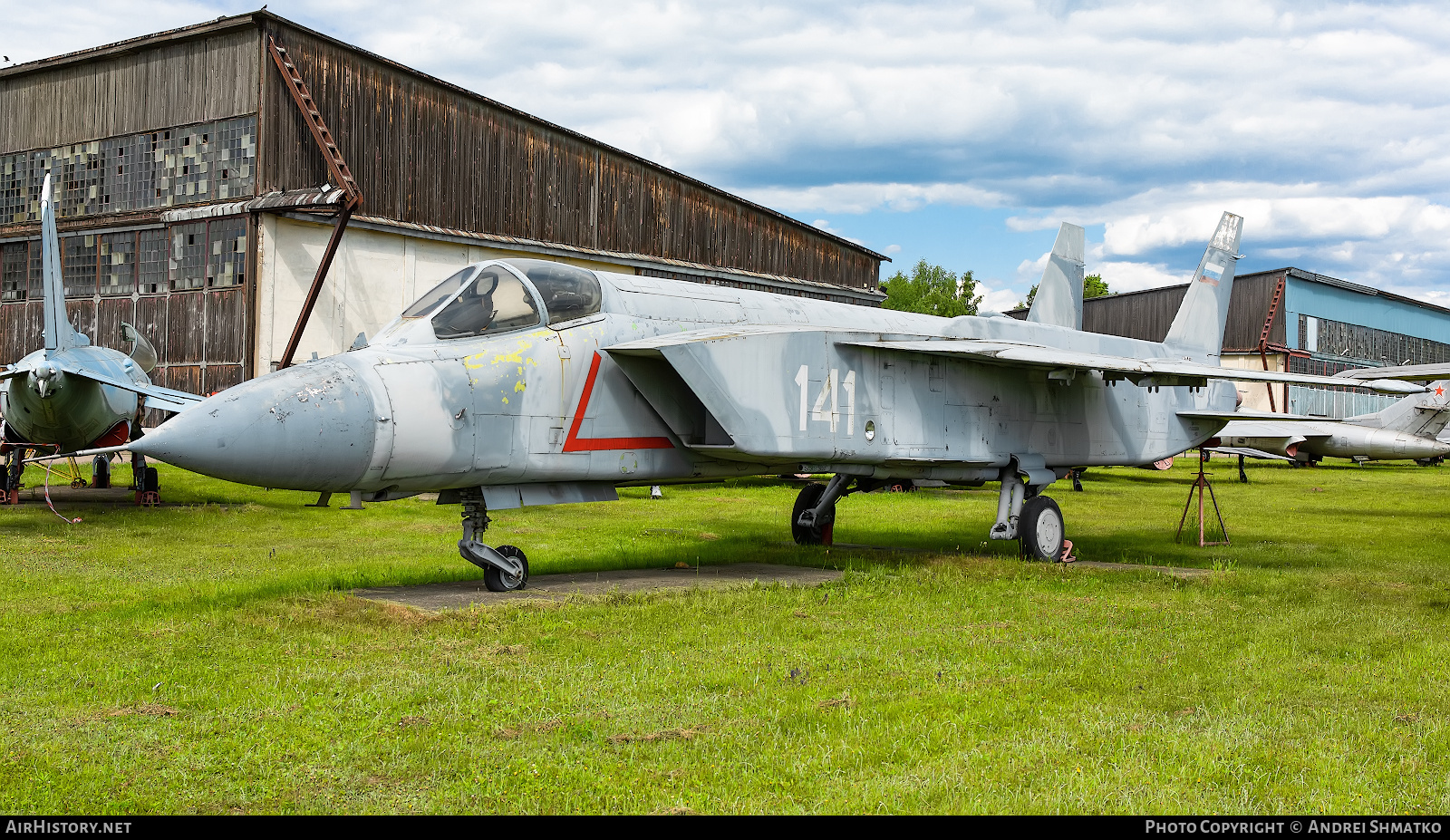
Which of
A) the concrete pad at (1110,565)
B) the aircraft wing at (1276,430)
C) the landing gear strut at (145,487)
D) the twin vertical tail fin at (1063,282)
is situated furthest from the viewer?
the aircraft wing at (1276,430)

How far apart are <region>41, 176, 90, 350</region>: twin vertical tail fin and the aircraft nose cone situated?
33.8 feet

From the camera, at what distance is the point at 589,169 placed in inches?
1086

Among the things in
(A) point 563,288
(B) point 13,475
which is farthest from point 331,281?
(A) point 563,288

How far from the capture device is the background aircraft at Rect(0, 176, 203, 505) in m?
15.8

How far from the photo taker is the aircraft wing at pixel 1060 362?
1074 cm

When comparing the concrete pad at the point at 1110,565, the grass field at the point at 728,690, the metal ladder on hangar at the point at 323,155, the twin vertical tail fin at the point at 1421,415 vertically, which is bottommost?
the concrete pad at the point at 1110,565

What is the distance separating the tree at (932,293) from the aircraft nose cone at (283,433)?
86809 millimetres

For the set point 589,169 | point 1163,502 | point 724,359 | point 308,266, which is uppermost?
point 589,169

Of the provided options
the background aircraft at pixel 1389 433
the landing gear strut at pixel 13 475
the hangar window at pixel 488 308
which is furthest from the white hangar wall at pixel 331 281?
the background aircraft at pixel 1389 433

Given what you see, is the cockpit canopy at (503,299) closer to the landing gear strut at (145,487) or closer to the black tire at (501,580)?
the black tire at (501,580)
